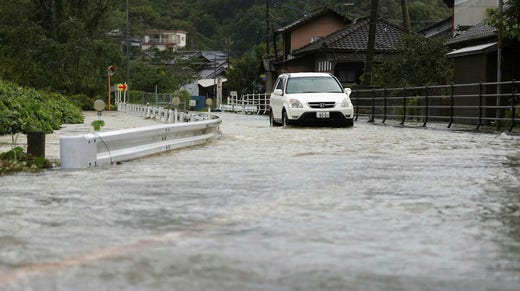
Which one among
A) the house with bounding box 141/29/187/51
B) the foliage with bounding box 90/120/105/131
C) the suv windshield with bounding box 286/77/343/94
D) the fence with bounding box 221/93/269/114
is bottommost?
the fence with bounding box 221/93/269/114

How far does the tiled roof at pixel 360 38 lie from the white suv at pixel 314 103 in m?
33.4

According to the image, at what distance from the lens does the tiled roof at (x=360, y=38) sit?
62438 mm

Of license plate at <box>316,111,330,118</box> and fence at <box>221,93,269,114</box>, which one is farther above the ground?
license plate at <box>316,111,330,118</box>

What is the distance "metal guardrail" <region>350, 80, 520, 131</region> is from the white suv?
10.6 ft

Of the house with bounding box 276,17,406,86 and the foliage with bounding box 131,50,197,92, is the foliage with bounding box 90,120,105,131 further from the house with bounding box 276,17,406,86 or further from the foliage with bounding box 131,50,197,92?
the foliage with bounding box 131,50,197,92

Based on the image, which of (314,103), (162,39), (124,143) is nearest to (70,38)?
(314,103)

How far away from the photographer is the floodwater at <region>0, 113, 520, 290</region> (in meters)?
4.99

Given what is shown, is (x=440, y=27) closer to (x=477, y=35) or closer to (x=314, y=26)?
(x=314, y=26)

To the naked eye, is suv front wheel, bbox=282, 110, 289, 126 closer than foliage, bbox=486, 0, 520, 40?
No

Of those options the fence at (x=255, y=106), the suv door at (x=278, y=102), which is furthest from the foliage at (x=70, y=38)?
the suv door at (x=278, y=102)

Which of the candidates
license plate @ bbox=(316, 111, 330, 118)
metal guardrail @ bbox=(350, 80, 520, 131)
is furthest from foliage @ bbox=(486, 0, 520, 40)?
license plate @ bbox=(316, 111, 330, 118)

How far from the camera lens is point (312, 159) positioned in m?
13.8

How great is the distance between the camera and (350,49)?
204 feet

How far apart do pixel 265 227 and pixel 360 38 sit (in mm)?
A: 58284
